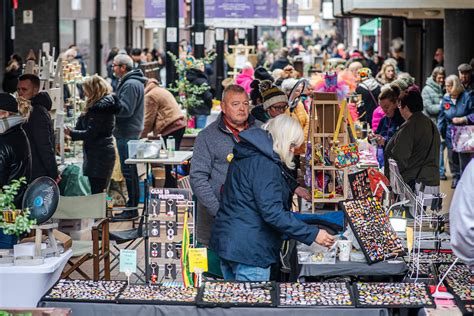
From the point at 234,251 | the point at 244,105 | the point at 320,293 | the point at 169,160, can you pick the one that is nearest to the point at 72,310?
the point at 234,251

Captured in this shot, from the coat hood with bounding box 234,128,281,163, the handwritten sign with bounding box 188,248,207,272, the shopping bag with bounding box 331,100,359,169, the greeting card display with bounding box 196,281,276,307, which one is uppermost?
the coat hood with bounding box 234,128,281,163

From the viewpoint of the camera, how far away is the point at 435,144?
32.0ft

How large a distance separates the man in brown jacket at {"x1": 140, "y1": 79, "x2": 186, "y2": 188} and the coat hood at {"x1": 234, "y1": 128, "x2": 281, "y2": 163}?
7321mm

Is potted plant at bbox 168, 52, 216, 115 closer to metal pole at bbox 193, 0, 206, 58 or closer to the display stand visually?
metal pole at bbox 193, 0, 206, 58

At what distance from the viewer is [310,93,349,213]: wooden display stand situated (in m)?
8.59

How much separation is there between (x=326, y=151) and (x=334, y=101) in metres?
0.41

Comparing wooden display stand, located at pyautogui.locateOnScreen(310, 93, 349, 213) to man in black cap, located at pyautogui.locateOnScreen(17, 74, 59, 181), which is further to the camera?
man in black cap, located at pyautogui.locateOnScreen(17, 74, 59, 181)

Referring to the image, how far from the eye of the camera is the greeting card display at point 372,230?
678 cm

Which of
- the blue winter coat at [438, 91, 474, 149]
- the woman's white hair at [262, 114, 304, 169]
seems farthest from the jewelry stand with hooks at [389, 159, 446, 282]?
the blue winter coat at [438, 91, 474, 149]

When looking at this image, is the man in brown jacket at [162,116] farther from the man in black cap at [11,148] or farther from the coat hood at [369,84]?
the man in black cap at [11,148]

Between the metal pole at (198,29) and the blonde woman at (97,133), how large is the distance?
8777mm

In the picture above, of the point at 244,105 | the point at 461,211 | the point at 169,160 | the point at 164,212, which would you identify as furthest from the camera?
the point at 169,160

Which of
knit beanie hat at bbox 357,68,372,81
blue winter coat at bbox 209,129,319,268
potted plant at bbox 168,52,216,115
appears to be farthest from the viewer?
potted plant at bbox 168,52,216,115

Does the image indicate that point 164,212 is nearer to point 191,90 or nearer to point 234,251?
point 234,251
